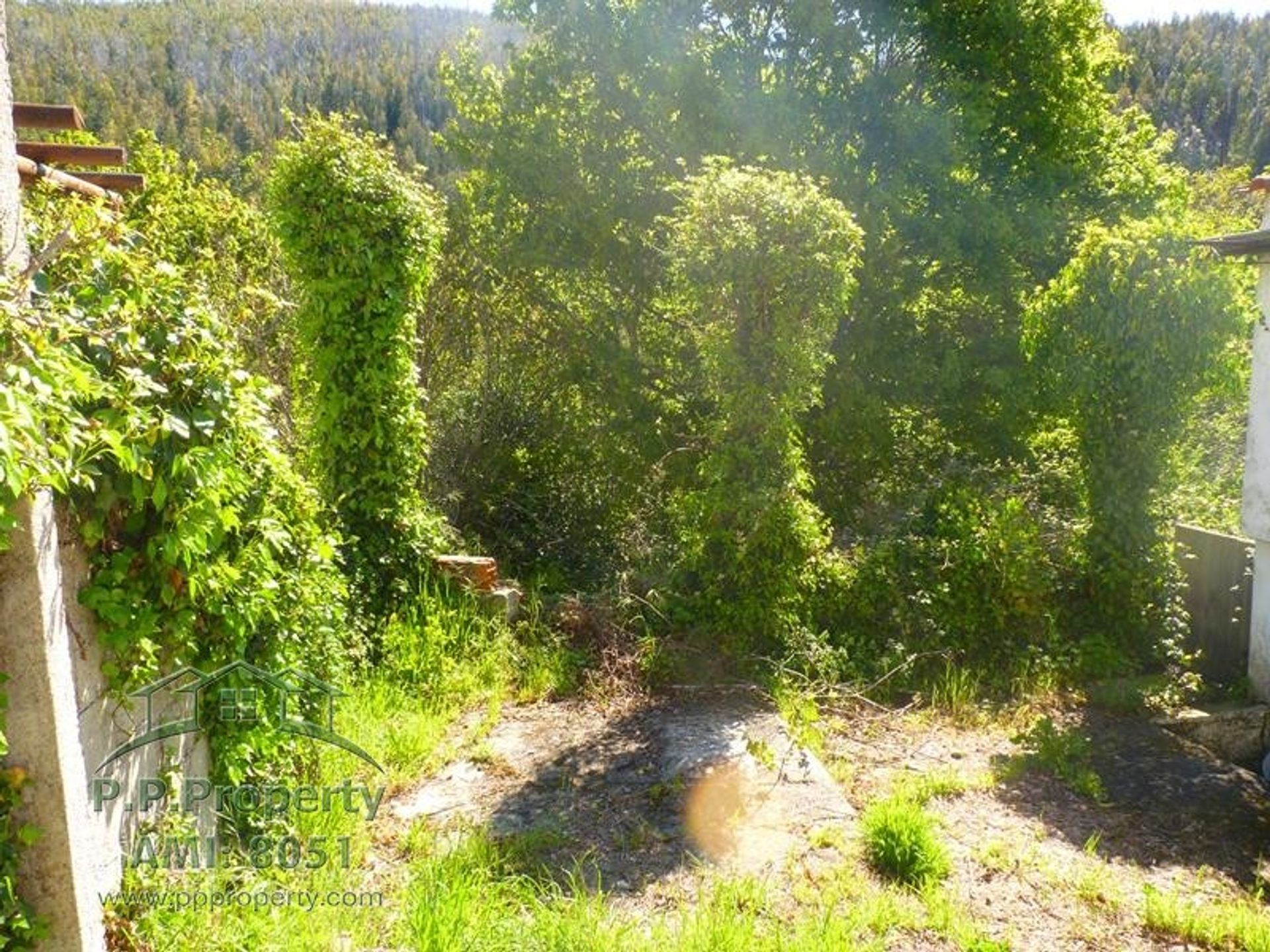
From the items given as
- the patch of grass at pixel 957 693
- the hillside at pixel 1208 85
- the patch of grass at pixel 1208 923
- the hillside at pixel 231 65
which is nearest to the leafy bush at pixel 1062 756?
the patch of grass at pixel 957 693

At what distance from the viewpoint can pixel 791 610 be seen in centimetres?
726

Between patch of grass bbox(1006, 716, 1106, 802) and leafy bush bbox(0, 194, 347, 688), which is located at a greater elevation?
leafy bush bbox(0, 194, 347, 688)

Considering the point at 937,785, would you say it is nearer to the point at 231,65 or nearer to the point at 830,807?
the point at 830,807

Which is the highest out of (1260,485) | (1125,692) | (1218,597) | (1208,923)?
(1260,485)

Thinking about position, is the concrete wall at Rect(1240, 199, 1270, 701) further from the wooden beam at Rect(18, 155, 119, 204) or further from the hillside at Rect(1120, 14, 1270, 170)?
the hillside at Rect(1120, 14, 1270, 170)

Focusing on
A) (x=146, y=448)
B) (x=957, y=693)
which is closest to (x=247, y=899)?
(x=146, y=448)

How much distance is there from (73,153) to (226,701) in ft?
8.35

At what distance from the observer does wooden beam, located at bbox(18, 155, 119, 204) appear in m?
3.32

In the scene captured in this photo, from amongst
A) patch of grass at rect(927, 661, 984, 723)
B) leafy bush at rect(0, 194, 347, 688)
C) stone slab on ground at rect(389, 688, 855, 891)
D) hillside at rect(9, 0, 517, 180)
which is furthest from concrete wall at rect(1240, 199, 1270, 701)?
hillside at rect(9, 0, 517, 180)

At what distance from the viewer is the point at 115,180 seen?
4562mm

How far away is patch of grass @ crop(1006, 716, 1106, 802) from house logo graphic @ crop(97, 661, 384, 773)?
440 cm

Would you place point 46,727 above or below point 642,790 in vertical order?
above

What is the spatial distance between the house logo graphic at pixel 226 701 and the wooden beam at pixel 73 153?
229cm

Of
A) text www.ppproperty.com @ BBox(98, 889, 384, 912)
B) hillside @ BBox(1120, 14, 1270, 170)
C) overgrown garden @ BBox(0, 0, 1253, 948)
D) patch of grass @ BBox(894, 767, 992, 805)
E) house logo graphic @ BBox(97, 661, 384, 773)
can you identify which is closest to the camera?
text www.ppproperty.com @ BBox(98, 889, 384, 912)
